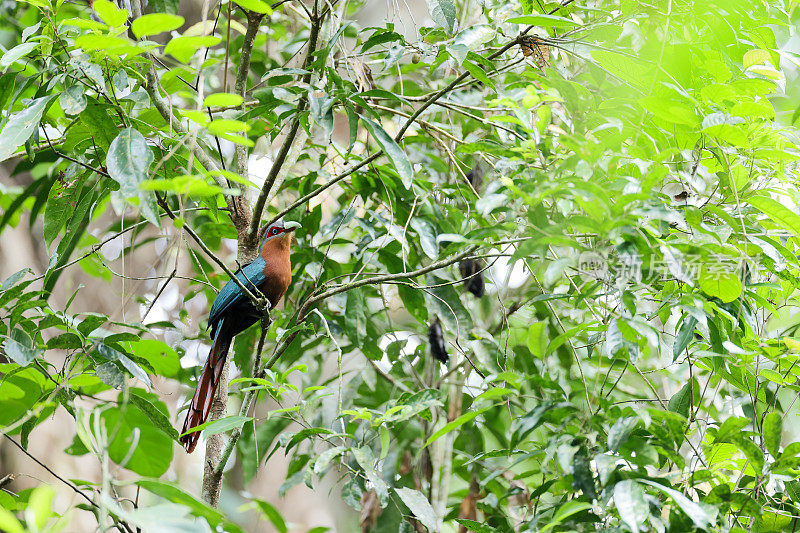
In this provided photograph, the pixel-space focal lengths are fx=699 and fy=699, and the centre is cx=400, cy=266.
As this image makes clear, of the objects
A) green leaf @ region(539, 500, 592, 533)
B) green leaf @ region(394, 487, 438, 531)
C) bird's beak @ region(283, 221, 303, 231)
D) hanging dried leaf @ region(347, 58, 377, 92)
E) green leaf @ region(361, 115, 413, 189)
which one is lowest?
green leaf @ region(394, 487, 438, 531)

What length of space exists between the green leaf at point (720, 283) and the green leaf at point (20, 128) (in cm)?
160

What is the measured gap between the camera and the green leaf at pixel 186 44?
4.48 ft

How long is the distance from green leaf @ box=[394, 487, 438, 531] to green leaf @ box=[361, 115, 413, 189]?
859 millimetres

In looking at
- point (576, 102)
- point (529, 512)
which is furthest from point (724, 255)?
point (529, 512)

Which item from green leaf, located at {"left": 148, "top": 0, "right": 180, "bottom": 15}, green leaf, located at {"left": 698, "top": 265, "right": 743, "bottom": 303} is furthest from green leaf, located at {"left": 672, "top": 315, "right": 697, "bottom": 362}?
green leaf, located at {"left": 148, "top": 0, "right": 180, "bottom": 15}

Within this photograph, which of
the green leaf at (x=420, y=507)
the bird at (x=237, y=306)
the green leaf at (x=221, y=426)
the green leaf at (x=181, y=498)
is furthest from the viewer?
the bird at (x=237, y=306)

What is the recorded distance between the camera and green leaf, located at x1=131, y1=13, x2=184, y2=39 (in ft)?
4.30

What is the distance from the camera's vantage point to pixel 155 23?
1339 mm

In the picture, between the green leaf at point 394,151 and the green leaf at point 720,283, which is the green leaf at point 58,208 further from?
the green leaf at point 720,283

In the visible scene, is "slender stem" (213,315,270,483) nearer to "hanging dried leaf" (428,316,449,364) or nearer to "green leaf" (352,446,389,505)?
"green leaf" (352,446,389,505)

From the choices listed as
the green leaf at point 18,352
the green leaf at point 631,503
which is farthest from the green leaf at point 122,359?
the green leaf at point 631,503

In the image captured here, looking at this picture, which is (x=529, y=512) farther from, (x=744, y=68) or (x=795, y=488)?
(x=744, y=68)

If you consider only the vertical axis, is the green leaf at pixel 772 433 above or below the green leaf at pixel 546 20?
below

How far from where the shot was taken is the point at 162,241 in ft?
16.1
